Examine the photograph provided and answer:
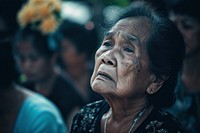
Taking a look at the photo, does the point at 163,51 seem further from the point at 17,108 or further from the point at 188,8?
the point at 188,8

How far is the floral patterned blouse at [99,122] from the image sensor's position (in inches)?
87.4

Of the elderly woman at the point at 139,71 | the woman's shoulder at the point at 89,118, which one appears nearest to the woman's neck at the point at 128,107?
the elderly woman at the point at 139,71

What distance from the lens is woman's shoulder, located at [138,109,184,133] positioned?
2.21m

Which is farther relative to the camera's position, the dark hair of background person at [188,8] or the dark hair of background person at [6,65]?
the dark hair of background person at [188,8]

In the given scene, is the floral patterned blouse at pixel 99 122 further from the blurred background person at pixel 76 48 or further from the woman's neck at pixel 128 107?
the blurred background person at pixel 76 48

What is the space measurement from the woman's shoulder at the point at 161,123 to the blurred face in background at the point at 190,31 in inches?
59.3

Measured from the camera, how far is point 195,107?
3420 mm

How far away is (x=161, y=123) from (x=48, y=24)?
2.55 m

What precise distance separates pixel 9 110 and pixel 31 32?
4.92ft

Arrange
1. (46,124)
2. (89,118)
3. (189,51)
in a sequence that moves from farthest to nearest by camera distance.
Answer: (189,51)
(46,124)
(89,118)

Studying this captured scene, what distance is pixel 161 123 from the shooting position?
7.30 ft

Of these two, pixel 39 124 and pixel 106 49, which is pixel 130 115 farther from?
pixel 39 124

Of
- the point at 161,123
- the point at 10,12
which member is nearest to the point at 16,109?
the point at 161,123

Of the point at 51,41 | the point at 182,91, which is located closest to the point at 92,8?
the point at 51,41
